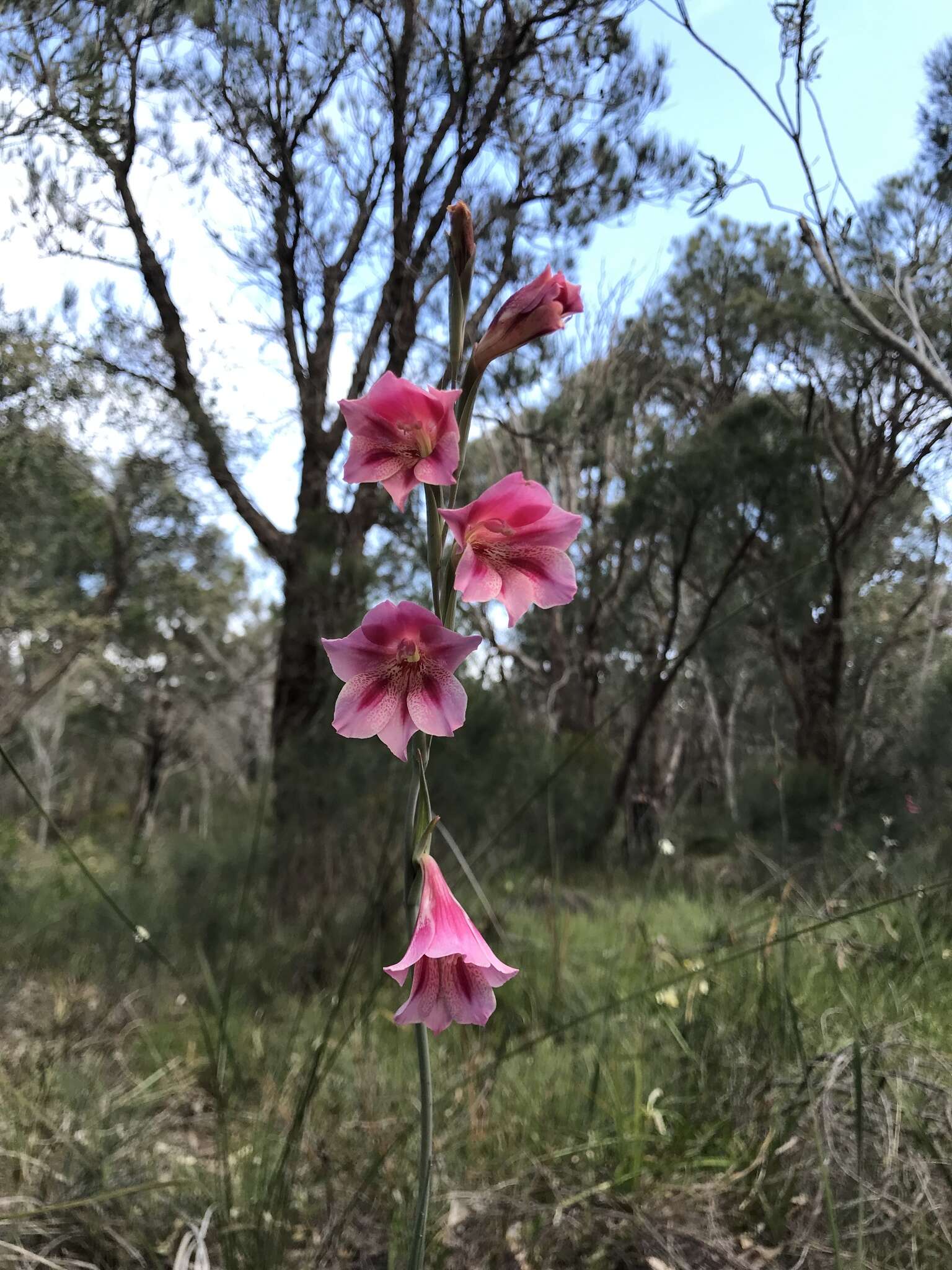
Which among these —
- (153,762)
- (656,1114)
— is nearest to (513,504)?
(656,1114)

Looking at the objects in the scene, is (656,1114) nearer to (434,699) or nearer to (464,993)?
(464,993)

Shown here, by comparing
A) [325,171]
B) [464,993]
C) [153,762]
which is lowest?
[464,993]

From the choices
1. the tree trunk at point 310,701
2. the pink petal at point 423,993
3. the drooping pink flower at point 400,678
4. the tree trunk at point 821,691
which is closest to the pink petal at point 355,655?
the drooping pink flower at point 400,678

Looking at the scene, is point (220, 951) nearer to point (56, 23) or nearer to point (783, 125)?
point (56, 23)

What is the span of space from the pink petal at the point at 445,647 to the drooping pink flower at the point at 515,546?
31 mm

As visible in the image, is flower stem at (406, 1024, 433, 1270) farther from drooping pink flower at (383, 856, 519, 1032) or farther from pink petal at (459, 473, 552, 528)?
pink petal at (459, 473, 552, 528)

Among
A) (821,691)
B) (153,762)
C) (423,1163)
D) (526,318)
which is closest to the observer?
(423,1163)

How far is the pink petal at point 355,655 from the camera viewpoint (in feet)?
1.75

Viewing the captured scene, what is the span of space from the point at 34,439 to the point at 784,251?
286 cm

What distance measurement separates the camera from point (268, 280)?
2.46 meters

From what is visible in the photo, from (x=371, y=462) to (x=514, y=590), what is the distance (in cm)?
16

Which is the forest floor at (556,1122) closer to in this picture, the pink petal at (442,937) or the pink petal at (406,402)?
the pink petal at (442,937)

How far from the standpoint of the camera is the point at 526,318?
2.04ft

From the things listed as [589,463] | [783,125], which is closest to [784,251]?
[589,463]
